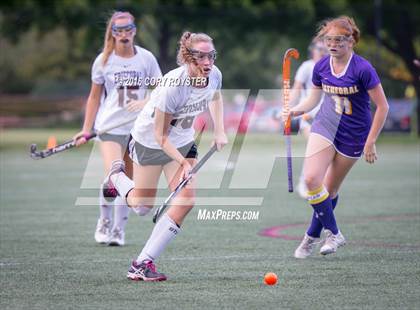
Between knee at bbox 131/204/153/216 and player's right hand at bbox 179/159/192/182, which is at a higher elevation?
player's right hand at bbox 179/159/192/182

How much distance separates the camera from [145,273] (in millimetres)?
6934

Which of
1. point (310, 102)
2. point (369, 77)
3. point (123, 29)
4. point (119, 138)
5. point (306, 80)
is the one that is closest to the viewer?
point (369, 77)

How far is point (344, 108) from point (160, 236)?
2.01m

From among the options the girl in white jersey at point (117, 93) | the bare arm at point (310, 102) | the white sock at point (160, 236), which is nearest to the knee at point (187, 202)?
the white sock at point (160, 236)

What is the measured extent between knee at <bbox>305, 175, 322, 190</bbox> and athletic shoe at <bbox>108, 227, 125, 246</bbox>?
210 cm

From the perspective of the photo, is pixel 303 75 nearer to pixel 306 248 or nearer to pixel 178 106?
pixel 306 248

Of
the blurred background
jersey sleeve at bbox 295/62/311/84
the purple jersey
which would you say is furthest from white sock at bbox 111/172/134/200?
the blurred background

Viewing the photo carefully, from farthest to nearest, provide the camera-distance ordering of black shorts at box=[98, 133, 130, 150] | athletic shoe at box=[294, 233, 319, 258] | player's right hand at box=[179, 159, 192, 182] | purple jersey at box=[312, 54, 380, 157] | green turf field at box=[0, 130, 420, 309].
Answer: black shorts at box=[98, 133, 130, 150] → athletic shoe at box=[294, 233, 319, 258] → purple jersey at box=[312, 54, 380, 157] → player's right hand at box=[179, 159, 192, 182] → green turf field at box=[0, 130, 420, 309]

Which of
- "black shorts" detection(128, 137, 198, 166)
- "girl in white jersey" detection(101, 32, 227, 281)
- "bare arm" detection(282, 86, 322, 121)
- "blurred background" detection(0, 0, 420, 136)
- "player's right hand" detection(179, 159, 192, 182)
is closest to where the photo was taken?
"player's right hand" detection(179, 159, 192, 182)

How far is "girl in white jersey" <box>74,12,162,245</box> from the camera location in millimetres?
8836

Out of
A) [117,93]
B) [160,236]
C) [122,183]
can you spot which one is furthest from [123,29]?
[160,236]

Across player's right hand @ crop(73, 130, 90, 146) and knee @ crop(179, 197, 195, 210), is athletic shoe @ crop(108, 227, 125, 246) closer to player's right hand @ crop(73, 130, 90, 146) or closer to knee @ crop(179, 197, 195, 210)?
player's right hand @ crop(73, 130, 90, 146)

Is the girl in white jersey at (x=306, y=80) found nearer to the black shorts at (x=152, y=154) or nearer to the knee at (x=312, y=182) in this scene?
the knee at (x=312, y=182)

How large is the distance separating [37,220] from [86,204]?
1.88 metres
